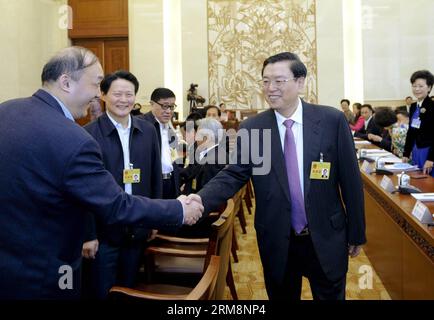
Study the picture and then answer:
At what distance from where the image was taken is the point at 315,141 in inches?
72.7

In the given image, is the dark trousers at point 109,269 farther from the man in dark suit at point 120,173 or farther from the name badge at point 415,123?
the name badge at point 415,123

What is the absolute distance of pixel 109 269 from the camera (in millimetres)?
2166

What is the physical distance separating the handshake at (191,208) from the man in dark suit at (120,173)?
1.46 feet

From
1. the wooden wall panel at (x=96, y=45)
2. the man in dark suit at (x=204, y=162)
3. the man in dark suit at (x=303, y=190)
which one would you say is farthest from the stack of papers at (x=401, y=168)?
the wooden wall panel at (x=96, y=45)

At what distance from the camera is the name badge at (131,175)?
2.27 meters

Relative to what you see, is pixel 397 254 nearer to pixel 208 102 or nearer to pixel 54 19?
pixel 208 102

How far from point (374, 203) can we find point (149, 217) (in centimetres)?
251

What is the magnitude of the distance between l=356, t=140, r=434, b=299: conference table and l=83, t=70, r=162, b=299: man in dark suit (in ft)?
4.79

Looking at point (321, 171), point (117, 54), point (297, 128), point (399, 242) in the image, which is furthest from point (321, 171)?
point (117, 54)

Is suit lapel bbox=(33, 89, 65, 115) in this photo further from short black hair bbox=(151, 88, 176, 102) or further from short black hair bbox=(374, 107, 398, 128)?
short black hair bbox=(374, 107, 398, 128)

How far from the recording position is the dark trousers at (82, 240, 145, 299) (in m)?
2.15

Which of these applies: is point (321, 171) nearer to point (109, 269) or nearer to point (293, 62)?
point (293, 62)

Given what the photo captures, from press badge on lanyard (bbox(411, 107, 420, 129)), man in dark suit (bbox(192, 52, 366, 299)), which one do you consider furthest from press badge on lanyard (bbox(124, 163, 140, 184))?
press badge on lanyard (bbox(411, 107, 420, 129))
